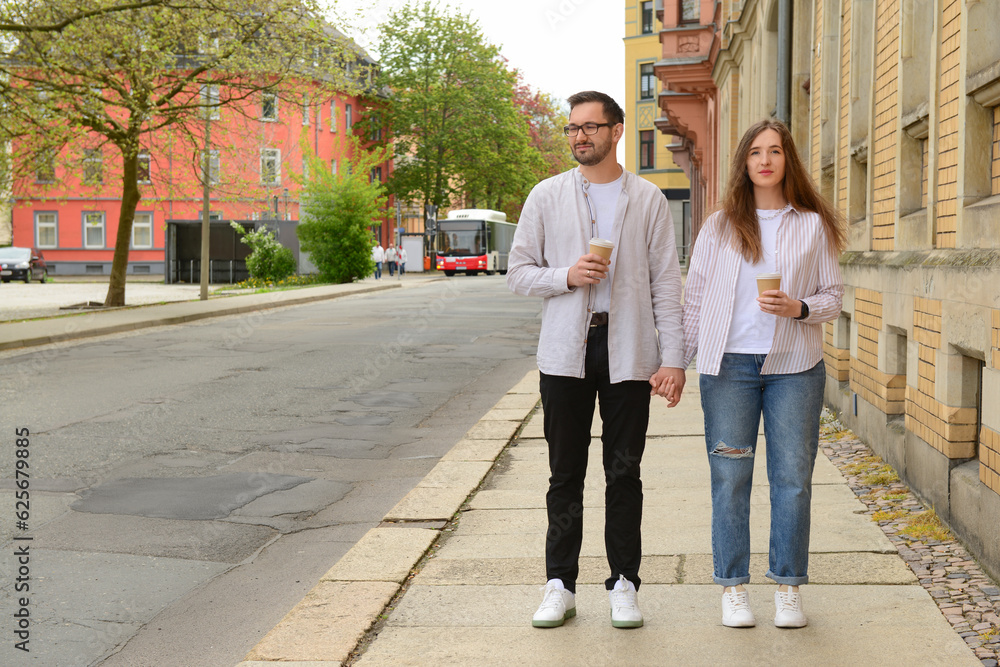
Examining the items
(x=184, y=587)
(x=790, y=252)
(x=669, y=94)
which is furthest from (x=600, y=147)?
(x=669, y=94)

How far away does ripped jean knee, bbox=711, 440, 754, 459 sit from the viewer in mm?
3861

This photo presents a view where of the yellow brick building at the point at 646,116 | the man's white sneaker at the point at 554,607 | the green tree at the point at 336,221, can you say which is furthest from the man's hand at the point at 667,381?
the yellow brick building at the point at 646,116

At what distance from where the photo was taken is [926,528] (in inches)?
203

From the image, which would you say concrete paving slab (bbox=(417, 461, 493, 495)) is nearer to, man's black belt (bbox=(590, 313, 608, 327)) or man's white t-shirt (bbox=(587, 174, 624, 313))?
man's black belt (bbox=(590, 313, 608, 327))

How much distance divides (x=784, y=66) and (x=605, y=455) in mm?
9189

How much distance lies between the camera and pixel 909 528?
5203 millimetres

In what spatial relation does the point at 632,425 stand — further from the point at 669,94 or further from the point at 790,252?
the point at 669,94

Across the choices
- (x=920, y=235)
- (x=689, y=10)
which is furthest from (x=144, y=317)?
(x=920, y=235)

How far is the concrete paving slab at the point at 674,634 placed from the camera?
141 inches

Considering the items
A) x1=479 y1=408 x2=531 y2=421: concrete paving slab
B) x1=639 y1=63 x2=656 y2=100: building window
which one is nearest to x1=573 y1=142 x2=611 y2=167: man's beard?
x1=479 y1=408 x2=531 y2=421: concrete paving slab

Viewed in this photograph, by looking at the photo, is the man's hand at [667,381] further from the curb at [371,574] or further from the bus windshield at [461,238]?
the bus windshield at [461,238]

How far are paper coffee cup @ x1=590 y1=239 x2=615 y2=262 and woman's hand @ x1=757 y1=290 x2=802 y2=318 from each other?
522mm

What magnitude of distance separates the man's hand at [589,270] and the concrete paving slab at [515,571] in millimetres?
1434

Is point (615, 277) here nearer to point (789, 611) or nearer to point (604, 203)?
point (604, 203)
